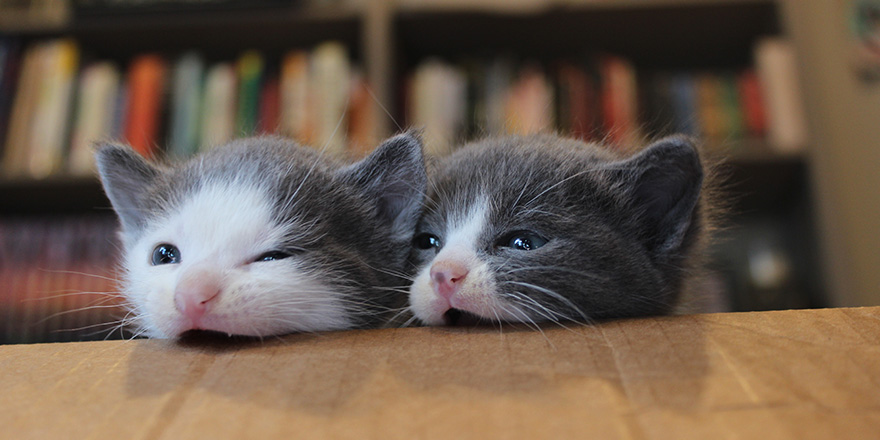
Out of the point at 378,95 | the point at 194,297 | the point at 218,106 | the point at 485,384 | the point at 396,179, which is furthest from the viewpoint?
the point at 218,106

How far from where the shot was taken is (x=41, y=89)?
7.05ft

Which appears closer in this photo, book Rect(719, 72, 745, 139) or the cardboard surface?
the cardboard surface

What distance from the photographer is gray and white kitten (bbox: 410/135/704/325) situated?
814mm

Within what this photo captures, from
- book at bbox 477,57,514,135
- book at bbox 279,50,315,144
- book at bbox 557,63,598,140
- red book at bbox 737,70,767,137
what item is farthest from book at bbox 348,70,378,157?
red book at bbox 737,70,767,137

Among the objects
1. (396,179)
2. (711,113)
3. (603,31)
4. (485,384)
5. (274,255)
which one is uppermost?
(603,31)

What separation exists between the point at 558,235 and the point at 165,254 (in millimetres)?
554

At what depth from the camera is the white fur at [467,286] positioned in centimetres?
80

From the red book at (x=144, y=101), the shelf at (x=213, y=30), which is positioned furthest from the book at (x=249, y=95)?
the red book at (x=144, y=101)

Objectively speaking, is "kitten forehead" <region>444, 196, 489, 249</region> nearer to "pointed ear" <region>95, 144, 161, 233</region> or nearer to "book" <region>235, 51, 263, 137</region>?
"pointed ear" <region>95, 144, 161, 233</region>

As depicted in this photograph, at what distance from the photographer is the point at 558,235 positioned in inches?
34.2

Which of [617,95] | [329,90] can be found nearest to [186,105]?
[329,90]

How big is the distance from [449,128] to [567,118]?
0.39 m

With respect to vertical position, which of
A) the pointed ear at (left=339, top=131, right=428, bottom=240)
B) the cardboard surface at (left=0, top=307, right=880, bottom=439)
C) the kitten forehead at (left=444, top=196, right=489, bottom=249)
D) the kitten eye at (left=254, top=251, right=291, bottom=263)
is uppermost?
the pointed ear at (left=339, top=131, right=428, bottom=240)

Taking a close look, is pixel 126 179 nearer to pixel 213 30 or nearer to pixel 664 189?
pixel 664 189
